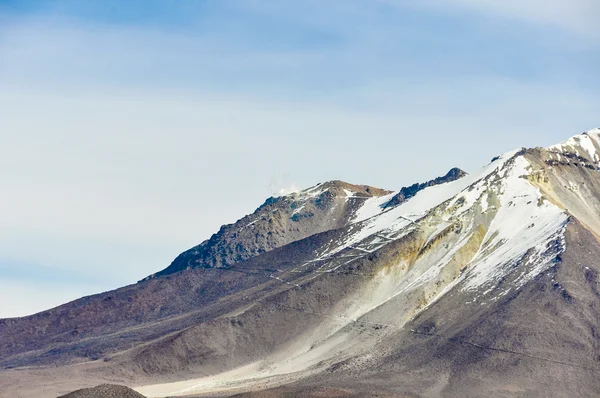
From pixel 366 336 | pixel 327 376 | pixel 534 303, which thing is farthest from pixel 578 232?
pixel 327 376

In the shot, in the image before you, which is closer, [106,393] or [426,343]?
[106,393]

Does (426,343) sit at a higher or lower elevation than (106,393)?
lower

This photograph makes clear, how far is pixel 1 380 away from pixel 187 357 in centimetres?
2735

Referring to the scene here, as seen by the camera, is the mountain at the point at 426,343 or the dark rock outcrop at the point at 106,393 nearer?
the dark rock outcrop at the point at 106,393

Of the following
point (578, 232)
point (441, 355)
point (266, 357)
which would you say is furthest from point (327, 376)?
point (578, 232)

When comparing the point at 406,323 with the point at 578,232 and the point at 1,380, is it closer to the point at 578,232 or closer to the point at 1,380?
the point at 578,232

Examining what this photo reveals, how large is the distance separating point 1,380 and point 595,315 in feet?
→ 271

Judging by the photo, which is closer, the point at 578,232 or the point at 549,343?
the point at 549,343

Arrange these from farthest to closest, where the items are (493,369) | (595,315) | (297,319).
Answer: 1. (297,319)
2. (595,315)
3. (493,369)

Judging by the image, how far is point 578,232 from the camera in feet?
622

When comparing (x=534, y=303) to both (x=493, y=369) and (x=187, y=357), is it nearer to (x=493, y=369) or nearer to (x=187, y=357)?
(x=493, y=369)

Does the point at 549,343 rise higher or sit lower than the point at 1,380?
lower

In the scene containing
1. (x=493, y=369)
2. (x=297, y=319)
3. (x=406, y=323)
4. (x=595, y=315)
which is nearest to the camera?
(x=493, y=369)

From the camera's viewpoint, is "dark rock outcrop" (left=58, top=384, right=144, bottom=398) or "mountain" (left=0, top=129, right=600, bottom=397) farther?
"mountain" (left=0, top=129, right=600, bottom=397)
